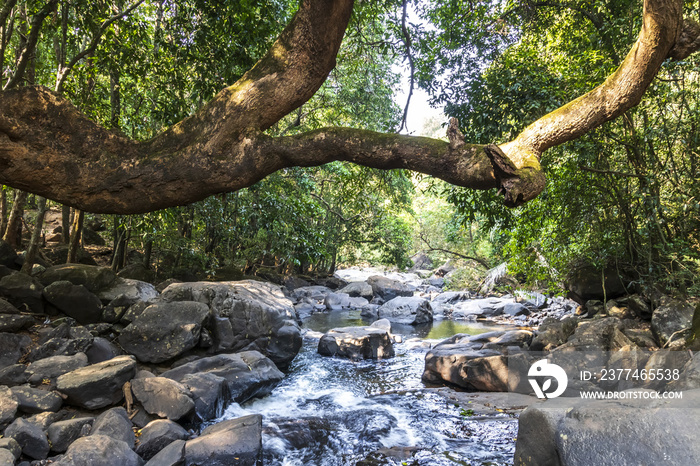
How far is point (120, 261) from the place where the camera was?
9969 mm

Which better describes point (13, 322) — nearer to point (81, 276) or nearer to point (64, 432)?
point (81, 276)

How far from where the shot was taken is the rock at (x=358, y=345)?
315 inches

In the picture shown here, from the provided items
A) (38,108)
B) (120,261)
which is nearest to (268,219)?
(120,261)

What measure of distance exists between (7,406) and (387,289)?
1358 cm

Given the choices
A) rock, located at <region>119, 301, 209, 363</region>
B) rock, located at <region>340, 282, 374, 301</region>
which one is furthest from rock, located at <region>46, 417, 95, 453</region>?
rock, located at <region>340, 282, 374, 301</region>

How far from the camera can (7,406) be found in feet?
12.2

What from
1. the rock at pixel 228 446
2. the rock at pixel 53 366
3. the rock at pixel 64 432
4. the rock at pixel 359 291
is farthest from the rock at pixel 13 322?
the rock at pixel 359 291

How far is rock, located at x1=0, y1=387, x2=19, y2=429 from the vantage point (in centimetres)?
365

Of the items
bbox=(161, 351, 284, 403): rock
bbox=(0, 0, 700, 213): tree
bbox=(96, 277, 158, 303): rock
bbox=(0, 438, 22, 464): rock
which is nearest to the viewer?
bbox=(0, 0, 700, 213): tree

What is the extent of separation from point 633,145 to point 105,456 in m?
8.01

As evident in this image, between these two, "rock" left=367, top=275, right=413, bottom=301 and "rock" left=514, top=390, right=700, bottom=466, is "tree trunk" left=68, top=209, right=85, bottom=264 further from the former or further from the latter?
"rock" left=367, top=275, right=413, bottom=301

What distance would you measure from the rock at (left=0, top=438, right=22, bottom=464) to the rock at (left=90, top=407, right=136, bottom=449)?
507 mm

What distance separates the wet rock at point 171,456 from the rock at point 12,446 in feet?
3.16
